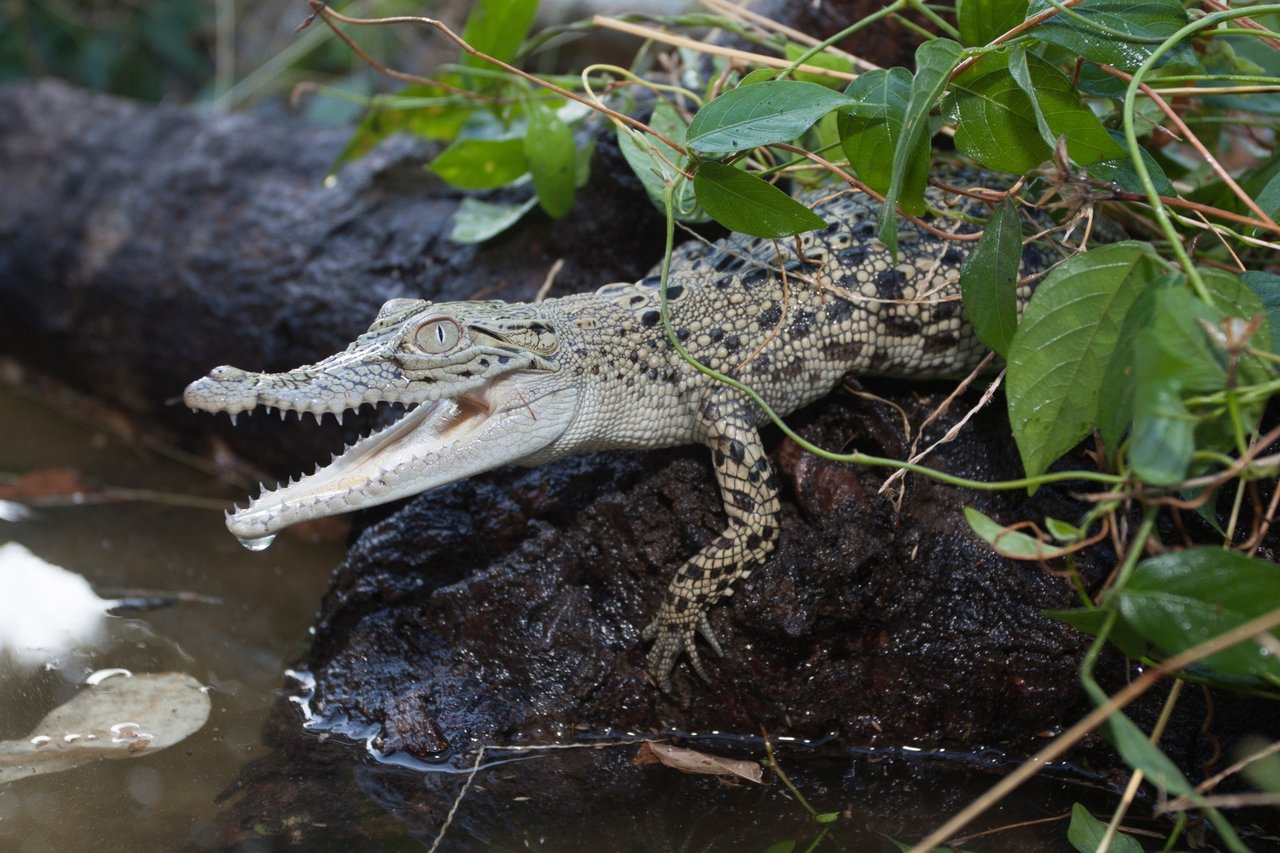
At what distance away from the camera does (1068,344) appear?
6.86ft

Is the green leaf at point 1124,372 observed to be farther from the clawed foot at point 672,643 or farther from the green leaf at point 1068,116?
the clawed foot at point 672,643

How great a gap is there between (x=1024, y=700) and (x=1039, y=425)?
108cm

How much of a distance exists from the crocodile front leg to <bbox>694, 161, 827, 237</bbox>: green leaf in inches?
21.4

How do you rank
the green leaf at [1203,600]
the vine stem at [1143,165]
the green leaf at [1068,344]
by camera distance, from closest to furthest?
the green leaf at [1203,600] → the vine stem at [1143,165] → the green leaf at [1068,344]

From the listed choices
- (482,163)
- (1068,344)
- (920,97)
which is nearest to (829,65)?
(920,97)

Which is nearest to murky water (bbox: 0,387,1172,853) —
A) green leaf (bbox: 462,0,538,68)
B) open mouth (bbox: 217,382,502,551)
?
open mouth (bbox: 217,382,502,551)

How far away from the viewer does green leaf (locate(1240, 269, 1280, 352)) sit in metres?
2.16

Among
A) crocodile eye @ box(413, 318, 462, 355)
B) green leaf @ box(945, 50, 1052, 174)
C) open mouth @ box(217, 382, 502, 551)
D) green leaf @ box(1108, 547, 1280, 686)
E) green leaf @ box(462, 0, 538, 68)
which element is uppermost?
green leaf @ box(462, 0, 538, 68)

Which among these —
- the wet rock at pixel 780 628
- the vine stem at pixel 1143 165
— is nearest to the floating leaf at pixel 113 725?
the wet rock at pixel 780 628

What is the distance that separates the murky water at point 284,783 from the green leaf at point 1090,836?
177 mm

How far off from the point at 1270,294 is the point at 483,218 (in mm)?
2666

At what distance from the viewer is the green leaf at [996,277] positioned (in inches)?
94.7

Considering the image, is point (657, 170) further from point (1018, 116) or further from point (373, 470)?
point (373, 470)

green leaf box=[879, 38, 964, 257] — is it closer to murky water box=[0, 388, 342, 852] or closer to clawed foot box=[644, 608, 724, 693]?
clawed foot box=[644, 608, 724, 693]
